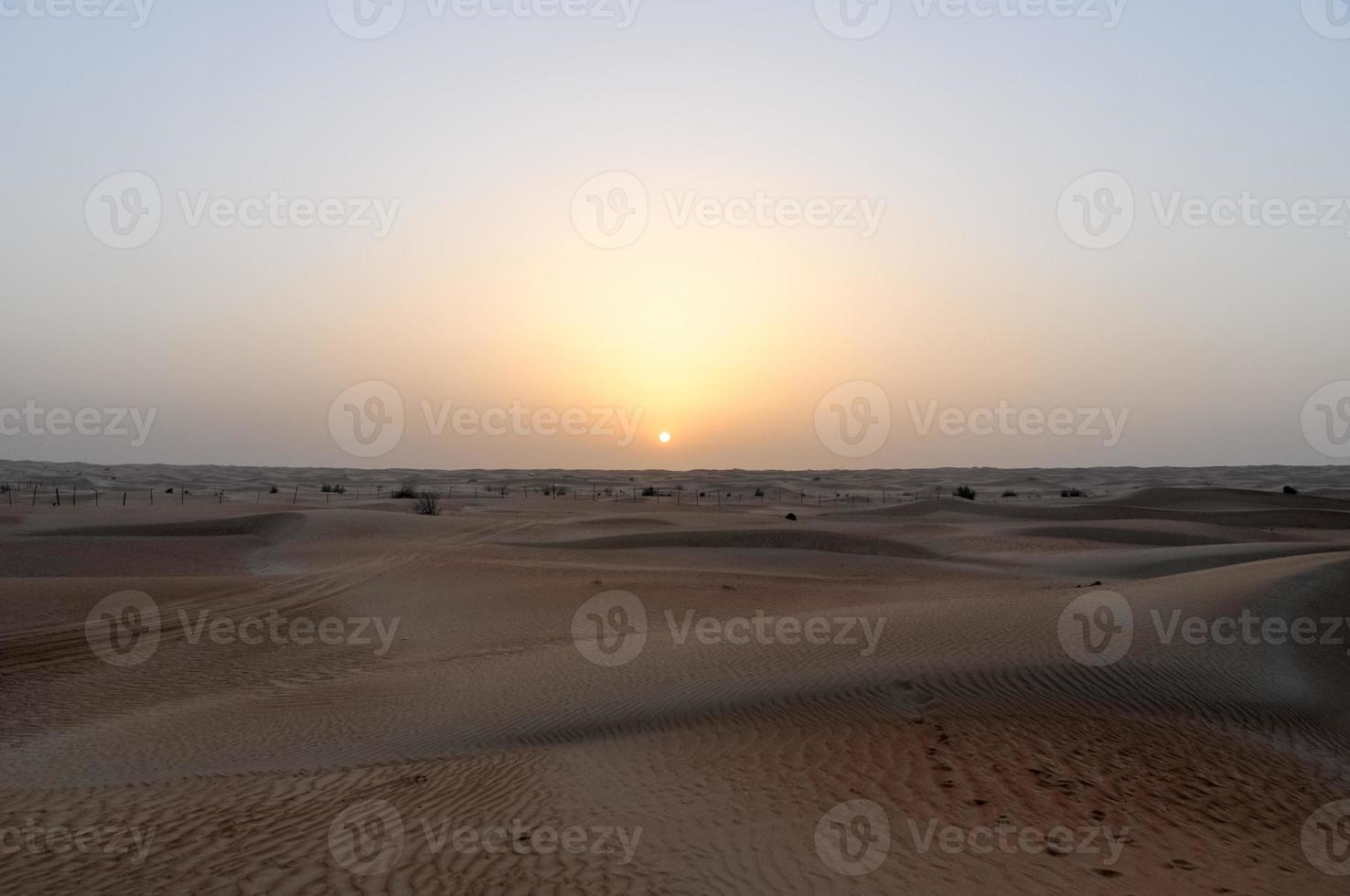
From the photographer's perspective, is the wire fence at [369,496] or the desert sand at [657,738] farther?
the wire fence at [369,496]

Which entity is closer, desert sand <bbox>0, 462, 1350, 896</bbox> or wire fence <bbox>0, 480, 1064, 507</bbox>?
desert sand <bbox>0, 462, 1350, 896</bbox>

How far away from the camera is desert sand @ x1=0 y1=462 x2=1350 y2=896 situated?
6.75 meters

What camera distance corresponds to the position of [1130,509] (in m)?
43.4

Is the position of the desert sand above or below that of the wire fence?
below

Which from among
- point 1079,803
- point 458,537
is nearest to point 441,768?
point 1079,803

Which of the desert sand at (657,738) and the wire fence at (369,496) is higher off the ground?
the wire fence at (369,496)

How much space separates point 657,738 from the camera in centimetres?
982

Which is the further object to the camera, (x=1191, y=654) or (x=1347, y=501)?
(x=1347, y=501)

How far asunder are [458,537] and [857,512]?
71.3 feet

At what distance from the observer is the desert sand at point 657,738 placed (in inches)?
266

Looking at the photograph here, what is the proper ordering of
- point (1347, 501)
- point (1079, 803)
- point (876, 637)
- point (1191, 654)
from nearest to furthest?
1. point (1079, 803)
2. point (1191, 654)
3. point (876, 637)
4. point (1347, 501)

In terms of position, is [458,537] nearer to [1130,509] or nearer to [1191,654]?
[1191,654]

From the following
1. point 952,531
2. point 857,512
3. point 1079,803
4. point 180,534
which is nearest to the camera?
point 1079,803

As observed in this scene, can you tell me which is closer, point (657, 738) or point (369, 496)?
point (657, 738)
